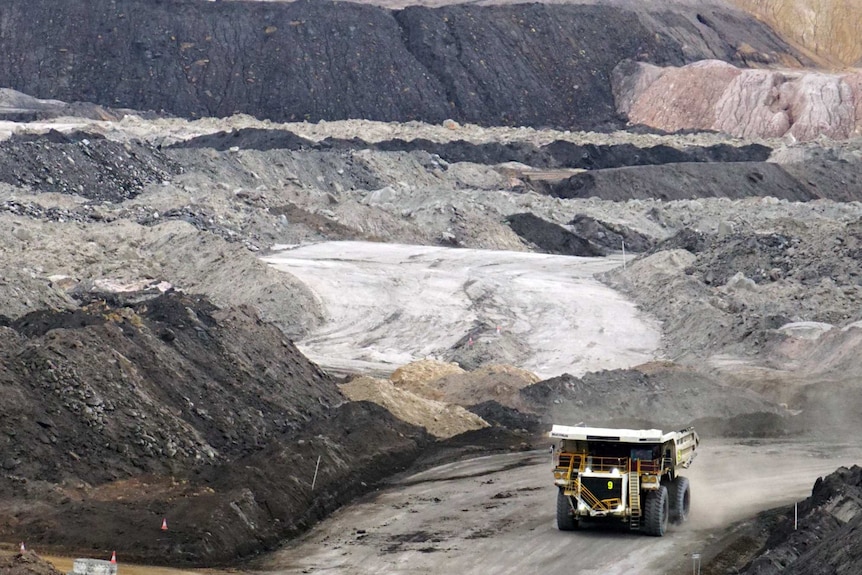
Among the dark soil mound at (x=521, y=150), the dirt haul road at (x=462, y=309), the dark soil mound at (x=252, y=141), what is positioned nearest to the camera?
the dirt haul road at (x=462, y=309)

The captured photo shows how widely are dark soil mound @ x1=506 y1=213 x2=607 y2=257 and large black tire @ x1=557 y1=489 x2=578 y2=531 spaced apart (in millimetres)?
31192

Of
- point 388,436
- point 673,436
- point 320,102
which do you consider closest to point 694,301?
point 388,436

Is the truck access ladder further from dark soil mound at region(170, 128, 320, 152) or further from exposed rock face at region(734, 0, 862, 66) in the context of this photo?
exposed rock face at region(734, 0, 862, 66)

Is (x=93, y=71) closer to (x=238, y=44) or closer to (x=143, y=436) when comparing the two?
(x=238, y=44)

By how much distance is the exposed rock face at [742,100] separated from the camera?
75688 millimetres

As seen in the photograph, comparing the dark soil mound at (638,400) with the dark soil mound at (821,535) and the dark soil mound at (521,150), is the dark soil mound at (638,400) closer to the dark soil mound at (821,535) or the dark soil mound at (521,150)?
the dark soil mound at (821,535)

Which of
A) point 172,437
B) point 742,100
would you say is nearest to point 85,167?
point 172,437

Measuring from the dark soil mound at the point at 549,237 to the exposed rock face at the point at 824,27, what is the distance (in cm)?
4665

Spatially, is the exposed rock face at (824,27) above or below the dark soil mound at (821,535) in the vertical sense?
above

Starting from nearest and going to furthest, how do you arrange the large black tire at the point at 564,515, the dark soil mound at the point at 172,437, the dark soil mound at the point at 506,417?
the large black tire at the point at 564,515, the dark soil mound at the point at 172,437, the dark soil mound at the point at 506,417

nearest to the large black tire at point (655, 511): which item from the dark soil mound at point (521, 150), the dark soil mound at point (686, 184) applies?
the dark soil mound at point (686, 184)

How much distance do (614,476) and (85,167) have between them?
37.2 meters

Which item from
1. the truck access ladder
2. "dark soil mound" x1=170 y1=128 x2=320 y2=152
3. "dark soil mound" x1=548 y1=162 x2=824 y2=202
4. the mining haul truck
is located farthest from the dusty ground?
the truck access ladder

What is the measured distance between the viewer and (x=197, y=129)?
70250 mm
